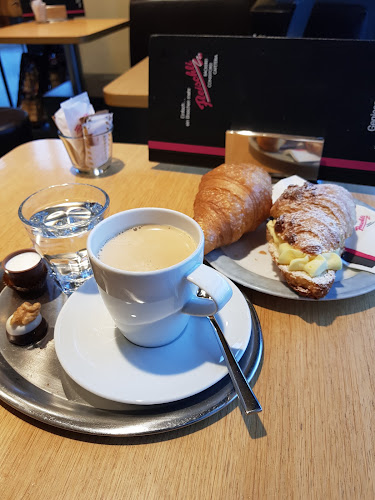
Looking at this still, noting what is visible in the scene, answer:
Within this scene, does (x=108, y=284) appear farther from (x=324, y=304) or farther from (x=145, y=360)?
(x=324, y=304)

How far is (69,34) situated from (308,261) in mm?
2463

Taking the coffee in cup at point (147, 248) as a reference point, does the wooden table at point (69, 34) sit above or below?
above

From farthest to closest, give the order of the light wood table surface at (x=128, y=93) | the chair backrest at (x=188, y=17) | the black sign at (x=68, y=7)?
the black sign at (x=68, y=7) → the chair backrest at (x=188, y=17) → the light wood table surface at (x=128, y=93)

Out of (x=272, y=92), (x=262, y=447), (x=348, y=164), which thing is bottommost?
(x=262, y=447)

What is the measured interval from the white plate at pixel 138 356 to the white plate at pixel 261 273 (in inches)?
2.9

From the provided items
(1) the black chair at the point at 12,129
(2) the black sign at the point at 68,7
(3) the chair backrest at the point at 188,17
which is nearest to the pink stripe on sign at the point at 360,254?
(1) the black chair at the point at 12,129

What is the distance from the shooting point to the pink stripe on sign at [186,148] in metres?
1.04

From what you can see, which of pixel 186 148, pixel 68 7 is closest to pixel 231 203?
pixel 186 148

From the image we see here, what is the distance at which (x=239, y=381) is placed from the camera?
17.4 inches

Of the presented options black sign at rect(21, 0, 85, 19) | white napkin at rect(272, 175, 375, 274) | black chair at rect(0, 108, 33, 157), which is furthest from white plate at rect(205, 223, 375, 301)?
black sign at rect(21, 0, 85, 19)

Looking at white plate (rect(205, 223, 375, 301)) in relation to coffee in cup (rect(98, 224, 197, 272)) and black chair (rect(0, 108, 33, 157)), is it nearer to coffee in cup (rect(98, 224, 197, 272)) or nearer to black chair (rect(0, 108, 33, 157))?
coffee in cup (rect(98, 224, 197, 272))

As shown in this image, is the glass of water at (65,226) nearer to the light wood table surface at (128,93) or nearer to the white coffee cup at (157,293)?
the white coffee cup at (157,293)

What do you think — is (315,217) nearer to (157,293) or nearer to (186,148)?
(157,293)

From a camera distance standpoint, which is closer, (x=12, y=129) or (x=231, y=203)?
(x=231, y=203)
